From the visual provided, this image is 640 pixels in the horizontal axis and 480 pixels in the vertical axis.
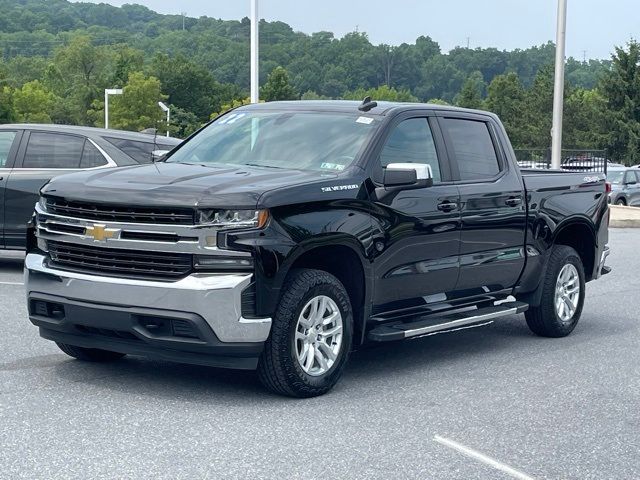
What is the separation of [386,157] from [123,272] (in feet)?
7.08

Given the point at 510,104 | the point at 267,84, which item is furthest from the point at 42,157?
A: the point at 510,104

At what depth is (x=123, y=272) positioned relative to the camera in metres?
7.29

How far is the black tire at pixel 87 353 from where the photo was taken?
834 centimetres

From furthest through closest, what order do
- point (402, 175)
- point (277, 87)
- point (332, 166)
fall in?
point (277, 87) → point (332, 166) → point (402, 175)

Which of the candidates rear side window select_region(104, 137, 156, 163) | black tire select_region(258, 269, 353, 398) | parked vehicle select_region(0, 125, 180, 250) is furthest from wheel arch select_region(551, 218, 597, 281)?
rear side window select_region(104, 137, 156, 163)

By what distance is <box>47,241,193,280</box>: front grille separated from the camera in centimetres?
713

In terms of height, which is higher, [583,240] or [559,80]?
[559,80]

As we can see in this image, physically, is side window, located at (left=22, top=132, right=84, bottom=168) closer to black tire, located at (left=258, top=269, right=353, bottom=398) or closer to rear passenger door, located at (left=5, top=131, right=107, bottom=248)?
rear passenger door, located at (left=5, top=131, right=107, bottom=248)

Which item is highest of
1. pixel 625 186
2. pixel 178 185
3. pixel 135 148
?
pixel 178 185

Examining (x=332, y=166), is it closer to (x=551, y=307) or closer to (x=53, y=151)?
(x=551, y=307)

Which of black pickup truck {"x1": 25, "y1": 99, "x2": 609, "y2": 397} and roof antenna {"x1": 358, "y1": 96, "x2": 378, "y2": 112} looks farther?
roof antenna {"x1": 358, "y1": 96, "x2": 378, "y2": 112}

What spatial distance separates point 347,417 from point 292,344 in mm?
590

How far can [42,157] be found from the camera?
13.8 metres

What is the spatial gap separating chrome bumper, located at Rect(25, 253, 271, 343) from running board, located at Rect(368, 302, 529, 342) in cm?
120
